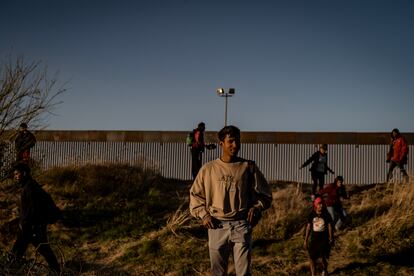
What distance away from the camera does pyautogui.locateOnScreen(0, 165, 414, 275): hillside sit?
342 inches

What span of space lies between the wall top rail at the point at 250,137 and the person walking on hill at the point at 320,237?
30.9ft

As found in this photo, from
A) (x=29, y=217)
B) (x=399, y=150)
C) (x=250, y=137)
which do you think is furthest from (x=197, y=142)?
(x=29, y=217)

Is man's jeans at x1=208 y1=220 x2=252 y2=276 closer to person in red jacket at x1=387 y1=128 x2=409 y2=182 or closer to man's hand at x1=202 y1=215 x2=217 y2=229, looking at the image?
man's hand at x1=202 y1=215 x2=217 y2=229

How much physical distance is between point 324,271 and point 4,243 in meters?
6.54

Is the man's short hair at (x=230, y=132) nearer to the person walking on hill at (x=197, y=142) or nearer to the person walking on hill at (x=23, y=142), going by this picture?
the person walking on hill at (x=23, y=142)

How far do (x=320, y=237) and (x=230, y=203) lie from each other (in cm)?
377

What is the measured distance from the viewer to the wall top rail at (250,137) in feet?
55.0

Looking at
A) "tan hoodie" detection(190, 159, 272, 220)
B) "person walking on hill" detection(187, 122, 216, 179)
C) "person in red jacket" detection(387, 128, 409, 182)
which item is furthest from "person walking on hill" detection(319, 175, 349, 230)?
"tan hoodie" detection(190, 159, 272, 220)

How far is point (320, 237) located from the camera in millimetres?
7652

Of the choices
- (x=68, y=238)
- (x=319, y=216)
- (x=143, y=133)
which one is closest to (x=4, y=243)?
(x=68, y=238)

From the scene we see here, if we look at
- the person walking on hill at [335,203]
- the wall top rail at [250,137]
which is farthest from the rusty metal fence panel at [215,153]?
the person walking on hill at [335,203]

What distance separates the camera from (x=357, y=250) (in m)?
8.92

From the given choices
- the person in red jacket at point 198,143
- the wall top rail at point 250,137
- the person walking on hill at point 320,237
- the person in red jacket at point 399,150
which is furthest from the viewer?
the wall top rail at point 250,137

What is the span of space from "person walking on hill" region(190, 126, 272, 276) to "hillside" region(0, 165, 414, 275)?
385 centimetres
